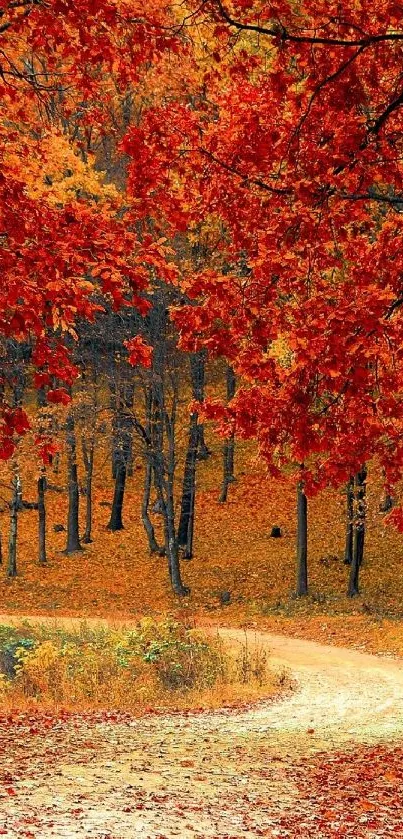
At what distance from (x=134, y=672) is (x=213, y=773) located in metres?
5.91

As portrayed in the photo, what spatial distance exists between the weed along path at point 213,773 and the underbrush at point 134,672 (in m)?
1.02

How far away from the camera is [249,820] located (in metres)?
7.64

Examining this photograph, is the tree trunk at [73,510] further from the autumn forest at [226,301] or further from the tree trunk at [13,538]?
the autumn forest at [226,301]

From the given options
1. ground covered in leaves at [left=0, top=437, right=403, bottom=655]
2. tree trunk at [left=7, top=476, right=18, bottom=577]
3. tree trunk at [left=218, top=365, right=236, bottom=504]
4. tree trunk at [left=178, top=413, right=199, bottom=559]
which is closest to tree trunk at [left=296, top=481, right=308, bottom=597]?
ground covered in leaves at [left=0, top=437, right=403, bottom=655]

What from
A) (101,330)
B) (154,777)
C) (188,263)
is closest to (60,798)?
(154,777)

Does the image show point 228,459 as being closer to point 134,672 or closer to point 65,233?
point 134,672

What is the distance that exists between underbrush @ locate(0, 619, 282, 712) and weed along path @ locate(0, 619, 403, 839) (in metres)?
1.02

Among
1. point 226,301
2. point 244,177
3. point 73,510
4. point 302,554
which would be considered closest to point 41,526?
point 73,510

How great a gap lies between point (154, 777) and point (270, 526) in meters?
27.6

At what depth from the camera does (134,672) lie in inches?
→ 596

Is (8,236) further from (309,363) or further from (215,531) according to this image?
(215,531)

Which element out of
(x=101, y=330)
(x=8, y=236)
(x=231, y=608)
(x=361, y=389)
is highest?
(x=101, y=330)

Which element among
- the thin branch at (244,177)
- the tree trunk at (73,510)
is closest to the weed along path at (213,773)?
the thin branch at (244,177)

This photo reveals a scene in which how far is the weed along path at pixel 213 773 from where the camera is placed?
7.34m
